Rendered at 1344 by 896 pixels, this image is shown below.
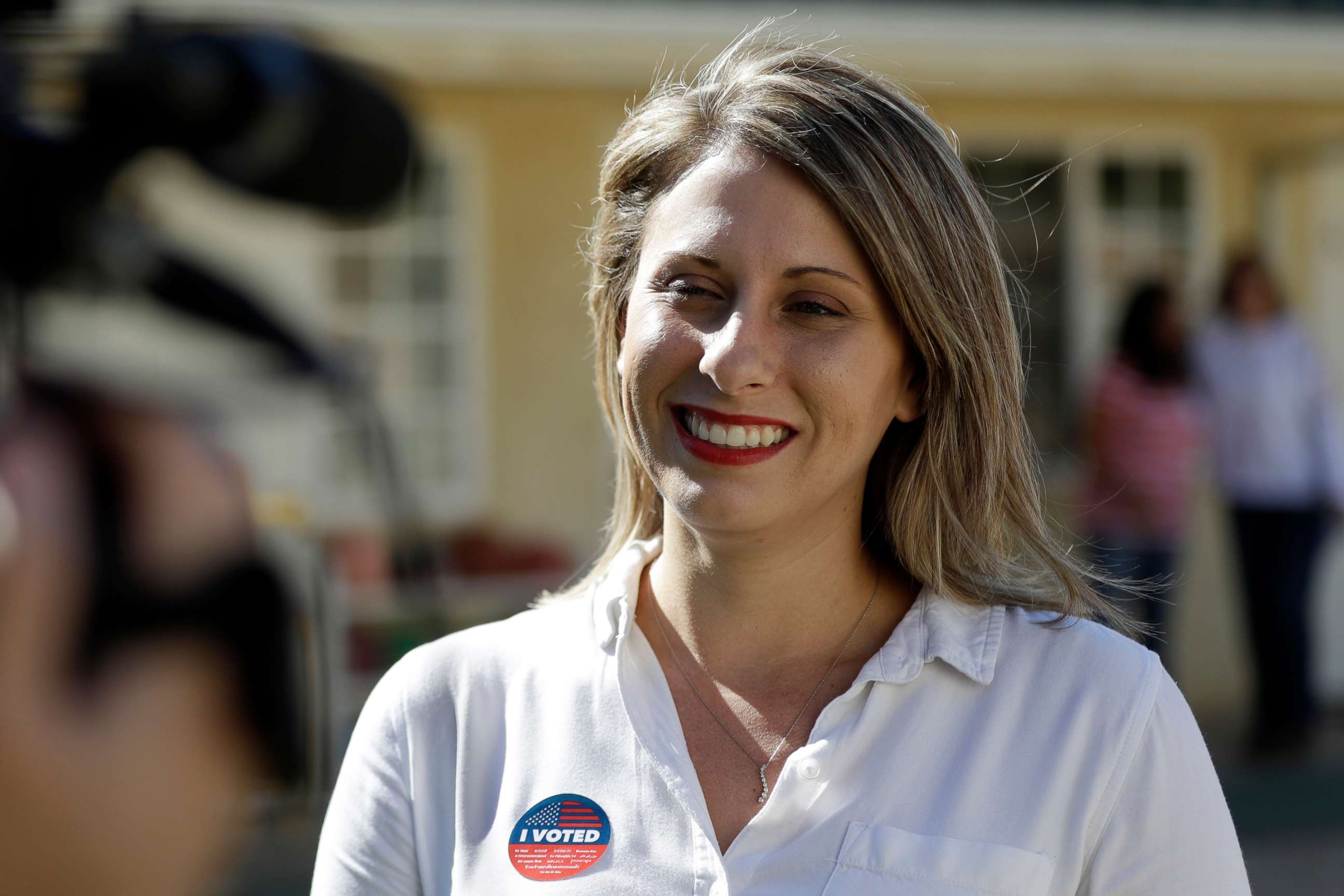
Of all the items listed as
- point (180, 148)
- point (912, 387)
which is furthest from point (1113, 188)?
→ point (180, 148)

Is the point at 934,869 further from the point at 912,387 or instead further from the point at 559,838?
the point at 912,387

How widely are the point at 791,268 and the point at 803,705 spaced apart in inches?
20.5

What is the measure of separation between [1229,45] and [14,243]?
6010 mm

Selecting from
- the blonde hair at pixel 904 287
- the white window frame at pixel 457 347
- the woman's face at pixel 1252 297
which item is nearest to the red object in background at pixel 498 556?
the white window frame at pixel 457 347

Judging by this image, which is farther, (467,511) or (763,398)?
(467,511)

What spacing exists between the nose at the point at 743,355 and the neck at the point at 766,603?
20 centimetres

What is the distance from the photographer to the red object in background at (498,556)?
6113mm

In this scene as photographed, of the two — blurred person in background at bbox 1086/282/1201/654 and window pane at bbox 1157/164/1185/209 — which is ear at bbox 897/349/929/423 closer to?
blurred person in background at bbox 1086/282/1201/654

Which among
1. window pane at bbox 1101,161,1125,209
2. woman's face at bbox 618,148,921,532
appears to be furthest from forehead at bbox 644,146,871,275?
window pane at bbox 1101,161,1125,209

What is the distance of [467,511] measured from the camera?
672 cm

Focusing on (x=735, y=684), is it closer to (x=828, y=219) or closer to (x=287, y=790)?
(x=828, y=219)

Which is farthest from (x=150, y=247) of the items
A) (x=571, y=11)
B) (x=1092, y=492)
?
(x=1092, y=492)

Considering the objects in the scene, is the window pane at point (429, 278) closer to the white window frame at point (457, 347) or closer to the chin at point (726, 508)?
the white window frame at point (457, 347)

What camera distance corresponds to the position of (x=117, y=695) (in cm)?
79
